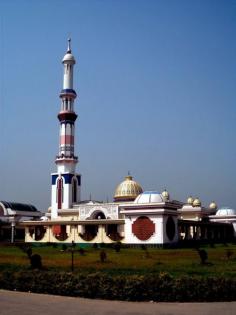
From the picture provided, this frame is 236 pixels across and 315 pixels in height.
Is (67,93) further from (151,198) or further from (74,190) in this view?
(151,198)

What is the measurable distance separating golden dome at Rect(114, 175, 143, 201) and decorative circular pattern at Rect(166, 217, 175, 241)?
38.7 ft

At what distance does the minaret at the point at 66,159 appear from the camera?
5603 cm

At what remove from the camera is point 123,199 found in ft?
177

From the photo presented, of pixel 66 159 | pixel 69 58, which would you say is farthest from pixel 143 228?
pixel 69 58

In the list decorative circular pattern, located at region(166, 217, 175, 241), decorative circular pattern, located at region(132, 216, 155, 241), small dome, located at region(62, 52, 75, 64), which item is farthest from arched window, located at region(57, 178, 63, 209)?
decorative circular pattern, located at region(166, 217, 175, 241)

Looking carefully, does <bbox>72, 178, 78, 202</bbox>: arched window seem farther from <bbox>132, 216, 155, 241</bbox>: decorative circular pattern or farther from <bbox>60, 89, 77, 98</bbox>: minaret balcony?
<bbox>132, 216, 155, 241</bbox>: decorative circular pattern

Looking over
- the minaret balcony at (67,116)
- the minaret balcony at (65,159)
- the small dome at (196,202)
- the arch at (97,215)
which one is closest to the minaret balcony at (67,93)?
the minaret balcony at (67,116)

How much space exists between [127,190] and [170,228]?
1368 centimetres

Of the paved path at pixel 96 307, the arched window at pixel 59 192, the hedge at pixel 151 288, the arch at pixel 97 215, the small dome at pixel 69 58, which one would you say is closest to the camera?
the paved path at pixel 96 307

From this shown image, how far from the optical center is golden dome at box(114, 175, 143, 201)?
53906 mm

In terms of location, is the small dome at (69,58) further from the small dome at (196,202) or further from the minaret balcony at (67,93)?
the small dome at (196,202)

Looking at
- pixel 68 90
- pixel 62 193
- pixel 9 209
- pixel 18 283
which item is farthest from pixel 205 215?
pixel 18 283

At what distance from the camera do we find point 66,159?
5581 centimetres

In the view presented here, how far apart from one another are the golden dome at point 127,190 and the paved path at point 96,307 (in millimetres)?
39649
